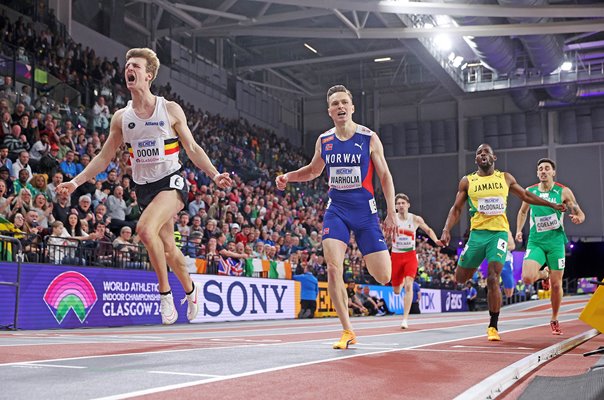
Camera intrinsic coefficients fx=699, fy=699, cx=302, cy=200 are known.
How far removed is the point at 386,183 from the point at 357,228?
530mm

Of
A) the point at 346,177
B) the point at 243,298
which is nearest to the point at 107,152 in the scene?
the point at 346,177

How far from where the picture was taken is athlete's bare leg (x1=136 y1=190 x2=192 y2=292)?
6285mm

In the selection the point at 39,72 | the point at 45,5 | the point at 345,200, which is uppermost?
the point at 45,5

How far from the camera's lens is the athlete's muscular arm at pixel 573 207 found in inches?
369

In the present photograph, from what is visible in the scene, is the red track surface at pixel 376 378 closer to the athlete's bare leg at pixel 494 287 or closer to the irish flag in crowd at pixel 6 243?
the athlete's bare leg at pixel 494 287

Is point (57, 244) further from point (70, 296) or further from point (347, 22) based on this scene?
point (347, 22)

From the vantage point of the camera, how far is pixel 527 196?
8.98m

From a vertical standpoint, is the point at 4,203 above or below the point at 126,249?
above

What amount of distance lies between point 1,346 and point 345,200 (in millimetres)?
3410

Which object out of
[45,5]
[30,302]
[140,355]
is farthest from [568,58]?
[140,355]

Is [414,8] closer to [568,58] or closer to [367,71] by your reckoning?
[568,58]

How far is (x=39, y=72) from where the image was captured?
17000mm

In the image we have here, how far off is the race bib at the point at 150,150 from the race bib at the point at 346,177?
1.66 m

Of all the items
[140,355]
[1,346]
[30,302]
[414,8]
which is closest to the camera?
[140,355]
